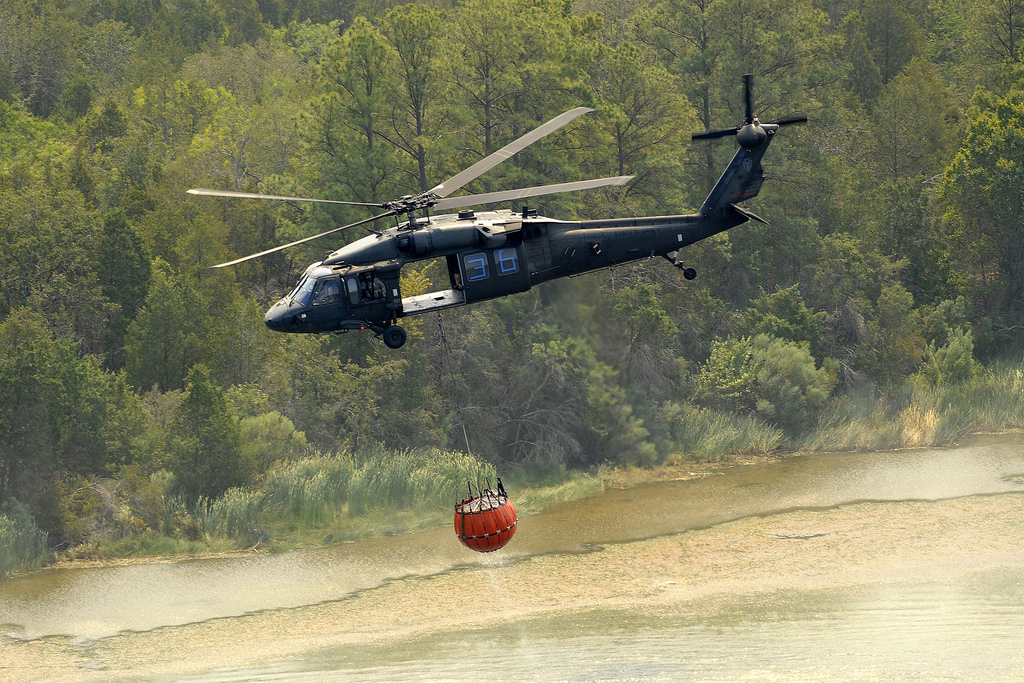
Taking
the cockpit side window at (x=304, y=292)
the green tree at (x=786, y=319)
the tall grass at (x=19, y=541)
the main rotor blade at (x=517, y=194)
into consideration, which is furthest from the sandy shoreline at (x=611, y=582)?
the main rotor blade at (x=517, y=194)

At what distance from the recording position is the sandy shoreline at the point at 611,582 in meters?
34.0

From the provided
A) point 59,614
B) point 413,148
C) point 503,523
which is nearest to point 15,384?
point 59,614

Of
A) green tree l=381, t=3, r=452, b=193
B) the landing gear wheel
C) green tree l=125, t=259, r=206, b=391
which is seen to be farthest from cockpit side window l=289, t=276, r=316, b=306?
green tree l=381, t=3, r=452, b=193

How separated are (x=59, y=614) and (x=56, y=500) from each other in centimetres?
489

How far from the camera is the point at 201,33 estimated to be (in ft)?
286

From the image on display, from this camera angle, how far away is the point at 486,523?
27.4 metres

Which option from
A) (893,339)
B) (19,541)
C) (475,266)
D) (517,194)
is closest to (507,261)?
(475,266)

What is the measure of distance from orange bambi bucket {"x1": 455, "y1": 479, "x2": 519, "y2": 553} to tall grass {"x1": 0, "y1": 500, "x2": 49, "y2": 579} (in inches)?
690

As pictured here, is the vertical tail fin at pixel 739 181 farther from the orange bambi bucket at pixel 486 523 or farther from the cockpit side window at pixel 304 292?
the cockpit side window at pixel 304 292

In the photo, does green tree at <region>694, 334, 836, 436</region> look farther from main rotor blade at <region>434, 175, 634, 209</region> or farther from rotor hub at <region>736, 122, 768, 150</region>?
main rotor blade at <region>434, 175, 634, 209</region>

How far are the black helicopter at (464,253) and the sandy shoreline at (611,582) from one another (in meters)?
11.2

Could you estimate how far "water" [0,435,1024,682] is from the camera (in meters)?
32.2

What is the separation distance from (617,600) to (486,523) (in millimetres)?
10100

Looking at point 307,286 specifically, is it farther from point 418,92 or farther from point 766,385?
point 766,385
